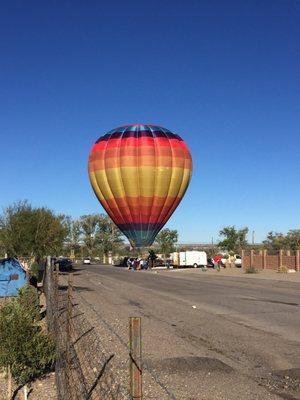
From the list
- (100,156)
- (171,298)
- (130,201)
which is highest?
(100,156)

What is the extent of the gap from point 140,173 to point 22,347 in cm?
3887

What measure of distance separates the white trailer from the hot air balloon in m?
26.0

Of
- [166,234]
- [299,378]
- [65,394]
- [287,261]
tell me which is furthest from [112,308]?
[166,234]

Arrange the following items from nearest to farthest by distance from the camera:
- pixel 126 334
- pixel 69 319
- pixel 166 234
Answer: pixel 69 319 → pixel 126 334 → pixel 166 234

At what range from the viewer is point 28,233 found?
113 ft

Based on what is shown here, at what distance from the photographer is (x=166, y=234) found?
121 m

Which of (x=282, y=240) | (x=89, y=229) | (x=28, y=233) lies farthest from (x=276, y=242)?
(x=28, y=233)

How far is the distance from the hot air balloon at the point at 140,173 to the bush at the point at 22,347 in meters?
37.7

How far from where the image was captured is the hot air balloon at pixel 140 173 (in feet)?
153

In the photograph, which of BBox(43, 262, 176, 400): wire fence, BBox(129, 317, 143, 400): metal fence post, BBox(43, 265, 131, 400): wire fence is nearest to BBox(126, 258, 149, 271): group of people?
BBox(43, 262, 176, 400): wire fence

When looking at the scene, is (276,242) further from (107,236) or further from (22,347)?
(22,347)

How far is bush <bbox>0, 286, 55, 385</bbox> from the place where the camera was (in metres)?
8.10

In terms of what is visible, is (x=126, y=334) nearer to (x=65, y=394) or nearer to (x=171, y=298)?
(x=65, y=394)

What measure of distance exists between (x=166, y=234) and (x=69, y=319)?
114 metres
